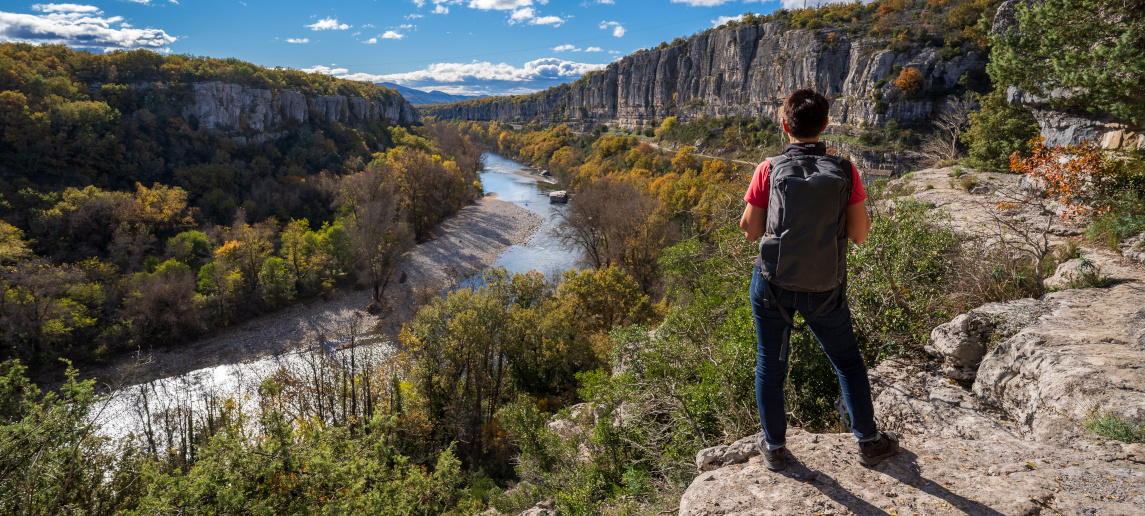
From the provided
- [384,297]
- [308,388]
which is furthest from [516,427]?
[384,297]

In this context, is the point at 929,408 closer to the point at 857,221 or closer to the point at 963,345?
the point at 963,345

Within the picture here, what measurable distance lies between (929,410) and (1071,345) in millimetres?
1067

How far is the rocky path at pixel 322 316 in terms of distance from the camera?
19.7 m

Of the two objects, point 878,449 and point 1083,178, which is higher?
point 1083,178

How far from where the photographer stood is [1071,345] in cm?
323

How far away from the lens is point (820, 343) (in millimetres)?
2322

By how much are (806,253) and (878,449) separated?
120 cm

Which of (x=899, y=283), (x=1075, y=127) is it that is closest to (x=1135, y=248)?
(x=899, y=283)

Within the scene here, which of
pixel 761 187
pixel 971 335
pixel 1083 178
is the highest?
pixel 1083 178

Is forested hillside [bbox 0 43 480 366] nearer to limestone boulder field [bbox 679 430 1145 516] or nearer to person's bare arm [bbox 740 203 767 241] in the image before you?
limestone boulder field [bbox 679 430 1145 516]

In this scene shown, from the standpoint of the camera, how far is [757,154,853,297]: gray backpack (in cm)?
207

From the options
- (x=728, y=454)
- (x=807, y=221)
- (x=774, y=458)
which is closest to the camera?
(x=807, y=221)

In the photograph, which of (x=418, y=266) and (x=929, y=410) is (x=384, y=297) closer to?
(x=418, y=266)

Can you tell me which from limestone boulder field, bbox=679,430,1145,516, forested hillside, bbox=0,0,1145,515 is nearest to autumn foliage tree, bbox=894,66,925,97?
forested hillside, bbox=0,0,1145,515
